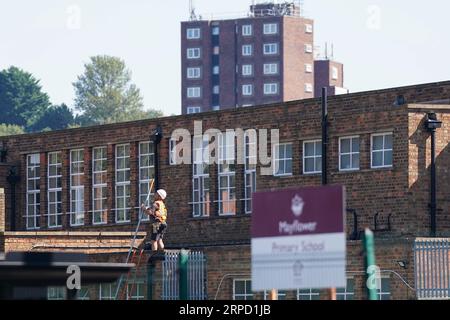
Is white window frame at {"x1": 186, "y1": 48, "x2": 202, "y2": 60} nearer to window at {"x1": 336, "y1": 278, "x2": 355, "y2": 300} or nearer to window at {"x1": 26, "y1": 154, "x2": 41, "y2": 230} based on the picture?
window at {"x1": 26, "y1": 154, "x2": 41, "y2": 230}

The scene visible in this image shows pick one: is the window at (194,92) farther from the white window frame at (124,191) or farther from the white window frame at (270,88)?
the white window frame at (124,191)

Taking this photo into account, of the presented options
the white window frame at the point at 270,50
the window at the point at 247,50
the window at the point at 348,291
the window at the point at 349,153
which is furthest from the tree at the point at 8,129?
the window at the point at 348,291

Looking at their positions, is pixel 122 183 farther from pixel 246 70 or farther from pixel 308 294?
pixel 246 70

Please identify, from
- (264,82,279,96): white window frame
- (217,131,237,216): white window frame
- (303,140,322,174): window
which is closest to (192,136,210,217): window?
(217,131,237,216): white window frame

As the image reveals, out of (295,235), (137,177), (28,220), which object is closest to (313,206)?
(295,235)

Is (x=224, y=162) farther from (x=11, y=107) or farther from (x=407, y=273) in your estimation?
(x=11, y=107)

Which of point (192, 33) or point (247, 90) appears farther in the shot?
point (192, 33)

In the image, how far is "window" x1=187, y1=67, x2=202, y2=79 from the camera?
538 feet

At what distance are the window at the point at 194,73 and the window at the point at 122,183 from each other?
112m

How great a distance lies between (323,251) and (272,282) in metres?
0.76

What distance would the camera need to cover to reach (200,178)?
48.9m

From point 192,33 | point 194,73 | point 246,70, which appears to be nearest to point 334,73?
point 246,70

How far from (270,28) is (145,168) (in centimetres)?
11284

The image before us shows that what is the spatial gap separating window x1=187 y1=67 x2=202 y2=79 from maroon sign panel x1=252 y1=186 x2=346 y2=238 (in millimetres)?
145552
